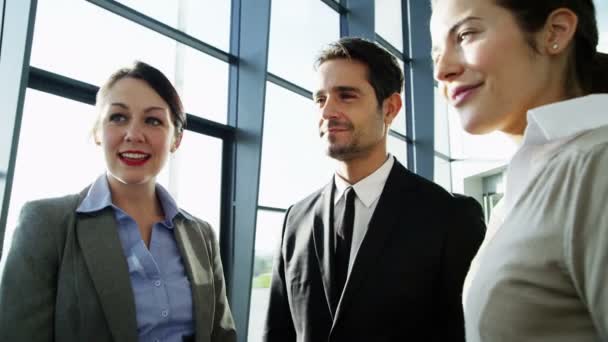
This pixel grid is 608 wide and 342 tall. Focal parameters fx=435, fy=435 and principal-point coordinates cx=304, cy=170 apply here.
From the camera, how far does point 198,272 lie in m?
1.53

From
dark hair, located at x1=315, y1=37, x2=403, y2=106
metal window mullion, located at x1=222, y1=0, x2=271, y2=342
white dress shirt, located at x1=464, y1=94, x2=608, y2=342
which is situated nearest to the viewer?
white dress shirt, located at x1=464, y1=94, x2=608, y2=342

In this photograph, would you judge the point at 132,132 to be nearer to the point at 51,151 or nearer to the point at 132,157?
the point at 132,157

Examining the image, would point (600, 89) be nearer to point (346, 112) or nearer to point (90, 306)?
point (346, 112)

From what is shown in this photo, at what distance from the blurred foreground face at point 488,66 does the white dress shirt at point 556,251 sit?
124 millimetres

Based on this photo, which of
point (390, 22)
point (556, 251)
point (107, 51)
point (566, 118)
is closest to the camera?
point (556, 251)

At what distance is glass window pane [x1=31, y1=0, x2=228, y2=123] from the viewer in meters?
2.65

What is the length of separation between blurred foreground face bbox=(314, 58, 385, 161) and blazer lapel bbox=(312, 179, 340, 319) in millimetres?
175

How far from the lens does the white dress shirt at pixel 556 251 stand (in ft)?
1.79

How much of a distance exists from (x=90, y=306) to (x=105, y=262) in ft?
0.43

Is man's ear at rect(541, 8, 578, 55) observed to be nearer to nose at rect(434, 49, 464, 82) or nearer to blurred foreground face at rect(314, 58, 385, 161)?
nose at rect(434, 49, 464, 82)

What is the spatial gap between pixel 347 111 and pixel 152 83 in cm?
74

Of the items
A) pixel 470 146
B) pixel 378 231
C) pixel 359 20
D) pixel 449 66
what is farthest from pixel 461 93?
pixel 470 146

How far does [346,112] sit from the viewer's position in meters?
1.73

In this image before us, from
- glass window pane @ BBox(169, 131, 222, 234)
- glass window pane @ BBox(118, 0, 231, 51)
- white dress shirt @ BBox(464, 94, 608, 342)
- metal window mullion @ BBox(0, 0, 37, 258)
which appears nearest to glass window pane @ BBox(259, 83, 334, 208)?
glass window pane @ BBox(169, 131, 222, 234)
